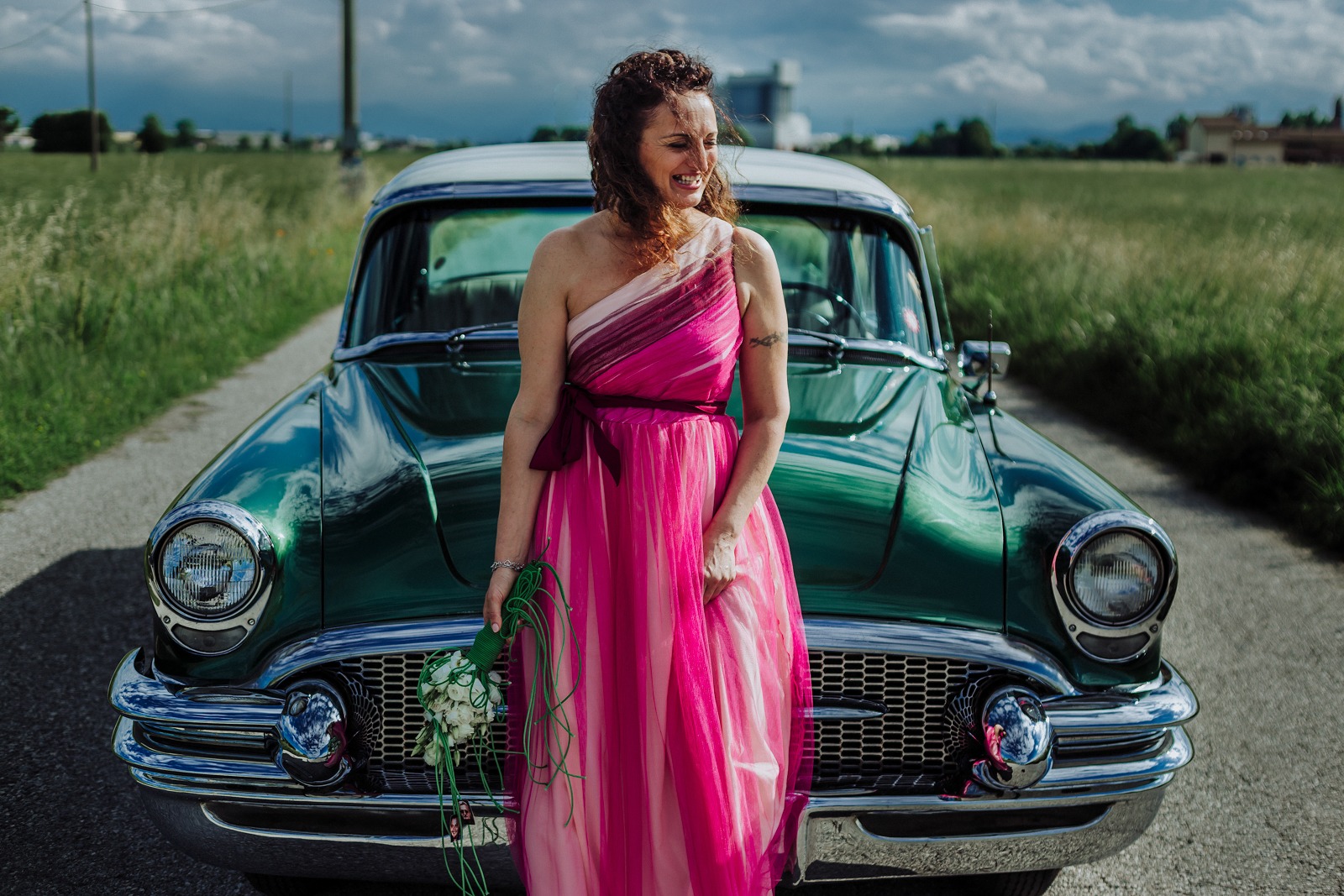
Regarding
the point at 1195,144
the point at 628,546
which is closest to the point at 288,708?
the point at 628,546

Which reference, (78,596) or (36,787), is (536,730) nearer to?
(36,787)

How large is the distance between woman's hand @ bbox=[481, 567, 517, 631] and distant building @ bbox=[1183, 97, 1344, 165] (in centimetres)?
8723

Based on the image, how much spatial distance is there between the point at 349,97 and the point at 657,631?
62.1 ft

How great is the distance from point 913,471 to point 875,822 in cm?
77

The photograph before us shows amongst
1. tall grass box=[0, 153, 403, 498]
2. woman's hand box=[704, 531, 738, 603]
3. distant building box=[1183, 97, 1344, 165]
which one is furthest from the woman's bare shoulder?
distant building box=[1183, 97, 1344, 165]

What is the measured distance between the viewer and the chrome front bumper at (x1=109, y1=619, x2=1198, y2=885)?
83.0 inches

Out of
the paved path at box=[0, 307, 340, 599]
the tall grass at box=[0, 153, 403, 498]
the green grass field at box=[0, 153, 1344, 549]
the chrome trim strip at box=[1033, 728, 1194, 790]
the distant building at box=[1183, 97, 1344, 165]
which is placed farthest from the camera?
the distant building at box=[1183, 97, 1344, 165]

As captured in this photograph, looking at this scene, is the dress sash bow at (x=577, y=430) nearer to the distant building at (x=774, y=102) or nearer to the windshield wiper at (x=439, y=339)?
the windshield wiper at (x=439, y=339)

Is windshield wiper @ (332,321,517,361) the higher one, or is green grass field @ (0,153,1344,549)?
windshield wiper @ (332,321,517,361)

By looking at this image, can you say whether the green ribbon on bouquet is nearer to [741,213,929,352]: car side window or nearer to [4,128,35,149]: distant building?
[741,213,929,352]: car side window

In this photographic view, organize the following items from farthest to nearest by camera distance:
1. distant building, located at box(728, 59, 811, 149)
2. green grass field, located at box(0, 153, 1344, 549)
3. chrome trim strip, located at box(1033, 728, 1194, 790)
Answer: distant building, located at box(728, 59, 811, 149) → green grass field, located at box(0, 153, 1344, 549) → chrome trim strip, located at box(1033, 728, 1194, 790)

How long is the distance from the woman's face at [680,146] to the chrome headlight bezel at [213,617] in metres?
1.05

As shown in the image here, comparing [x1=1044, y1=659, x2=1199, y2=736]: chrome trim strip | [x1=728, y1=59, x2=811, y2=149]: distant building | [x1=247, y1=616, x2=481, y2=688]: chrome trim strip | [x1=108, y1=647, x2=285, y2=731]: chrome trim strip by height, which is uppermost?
[x1=728, y1=59, x2=811, y2=149]: distant building

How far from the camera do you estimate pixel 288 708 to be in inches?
82.9
